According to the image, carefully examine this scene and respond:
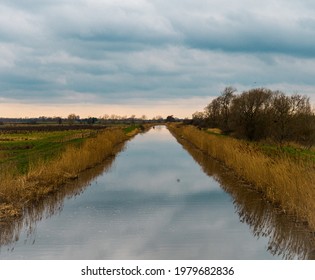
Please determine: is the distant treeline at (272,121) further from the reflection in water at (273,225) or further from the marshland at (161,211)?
the reflection in water at (273,225)

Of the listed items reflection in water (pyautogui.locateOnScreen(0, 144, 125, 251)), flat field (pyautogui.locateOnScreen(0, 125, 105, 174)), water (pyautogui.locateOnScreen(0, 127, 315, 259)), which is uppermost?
flat field (pyautogui.locateOnScreen(0, 125, 105, 174))

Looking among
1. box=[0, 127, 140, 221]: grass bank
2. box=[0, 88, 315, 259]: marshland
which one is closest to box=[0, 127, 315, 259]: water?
box=[0, 88, 315, 259]: marshland

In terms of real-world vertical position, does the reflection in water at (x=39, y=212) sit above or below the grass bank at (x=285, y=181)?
below

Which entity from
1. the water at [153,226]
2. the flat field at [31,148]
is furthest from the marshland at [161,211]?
the flat field at [31,148]

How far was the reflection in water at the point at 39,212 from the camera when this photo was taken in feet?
33.5

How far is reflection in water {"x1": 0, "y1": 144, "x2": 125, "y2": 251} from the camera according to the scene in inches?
402

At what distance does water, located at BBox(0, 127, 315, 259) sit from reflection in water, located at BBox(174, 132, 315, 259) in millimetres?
24

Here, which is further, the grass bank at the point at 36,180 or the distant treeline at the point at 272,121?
the distant treeline at the point at 272,121

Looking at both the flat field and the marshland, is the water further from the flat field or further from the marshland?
the flat field

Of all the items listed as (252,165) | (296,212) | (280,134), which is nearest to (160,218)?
(296,212)

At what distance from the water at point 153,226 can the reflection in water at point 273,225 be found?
0.9 inches

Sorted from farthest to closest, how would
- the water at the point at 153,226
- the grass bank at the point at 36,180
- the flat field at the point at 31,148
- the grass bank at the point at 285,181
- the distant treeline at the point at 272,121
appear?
the distant treeline at the point at 272,121, the flat field at the point at 31,148, the grass bank at the point at 36,180, the grass bank at the point at 285,181, the water at the point at 153,226

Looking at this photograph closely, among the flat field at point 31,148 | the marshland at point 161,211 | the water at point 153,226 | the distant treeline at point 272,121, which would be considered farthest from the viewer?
the distant treeline at point 272,121

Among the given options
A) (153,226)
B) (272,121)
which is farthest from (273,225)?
(272,121)
